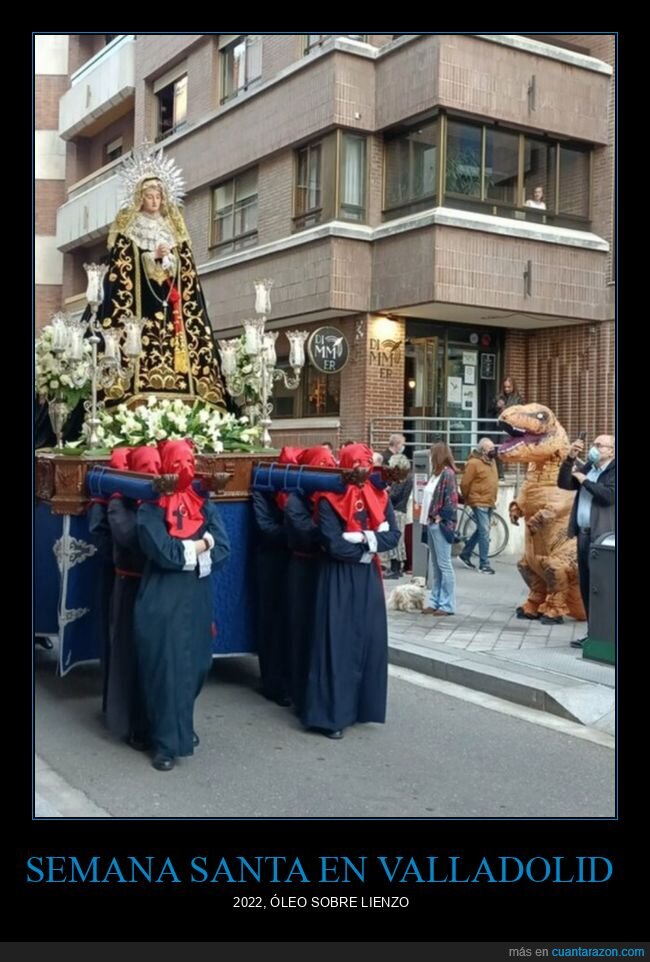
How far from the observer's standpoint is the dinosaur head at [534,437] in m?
9.71

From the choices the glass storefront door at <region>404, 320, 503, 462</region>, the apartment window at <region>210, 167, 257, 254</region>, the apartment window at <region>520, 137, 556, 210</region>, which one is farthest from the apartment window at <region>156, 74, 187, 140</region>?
the apartment window at <region>520, 137, 556, 210</region>

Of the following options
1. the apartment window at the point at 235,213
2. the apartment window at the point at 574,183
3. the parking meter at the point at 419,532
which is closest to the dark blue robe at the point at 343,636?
the parking meter at the point at 419,532

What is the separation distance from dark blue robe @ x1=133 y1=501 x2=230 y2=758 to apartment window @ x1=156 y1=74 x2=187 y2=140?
1767 cm

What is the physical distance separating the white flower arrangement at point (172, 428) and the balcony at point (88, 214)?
1124 cm

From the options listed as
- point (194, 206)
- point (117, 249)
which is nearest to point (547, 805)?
point (117, 249)

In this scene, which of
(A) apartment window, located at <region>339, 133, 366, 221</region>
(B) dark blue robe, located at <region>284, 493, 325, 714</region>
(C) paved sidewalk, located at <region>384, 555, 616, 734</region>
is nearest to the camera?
(B) dark blue robe, located at <region>284, 493, 325, 714</region>

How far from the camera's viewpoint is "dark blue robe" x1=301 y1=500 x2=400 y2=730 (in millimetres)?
6160

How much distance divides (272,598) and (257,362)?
230 centimetres

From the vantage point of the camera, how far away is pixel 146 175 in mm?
8445

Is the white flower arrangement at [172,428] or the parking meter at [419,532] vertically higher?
the white flower arrangement at [172,428]

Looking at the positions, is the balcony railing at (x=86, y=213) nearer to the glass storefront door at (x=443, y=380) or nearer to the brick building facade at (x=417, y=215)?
the brick building facade at (x=417, y=215)

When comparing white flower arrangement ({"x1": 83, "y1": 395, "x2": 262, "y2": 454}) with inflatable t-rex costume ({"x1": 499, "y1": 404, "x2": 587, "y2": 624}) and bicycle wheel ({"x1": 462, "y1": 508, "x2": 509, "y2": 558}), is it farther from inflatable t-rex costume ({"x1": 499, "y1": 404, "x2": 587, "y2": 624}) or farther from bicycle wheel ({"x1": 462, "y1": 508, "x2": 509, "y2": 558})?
bicycle wheel ({"x1": 462, "y1": 508, "x2": 509, "y2": 558})

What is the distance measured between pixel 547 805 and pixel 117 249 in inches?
223

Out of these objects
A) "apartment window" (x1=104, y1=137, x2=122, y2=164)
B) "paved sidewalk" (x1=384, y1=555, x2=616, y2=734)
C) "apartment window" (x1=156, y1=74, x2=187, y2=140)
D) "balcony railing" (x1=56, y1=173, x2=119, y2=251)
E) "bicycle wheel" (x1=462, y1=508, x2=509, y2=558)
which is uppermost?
"apartment window" (x1=156, y1=74, x2=187, y2=140)
